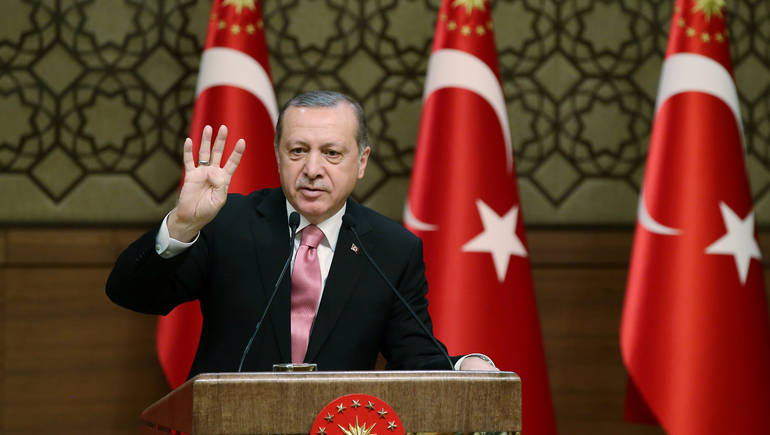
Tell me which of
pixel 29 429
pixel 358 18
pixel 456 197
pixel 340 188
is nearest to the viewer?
pixel 340 188

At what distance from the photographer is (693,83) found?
306cm

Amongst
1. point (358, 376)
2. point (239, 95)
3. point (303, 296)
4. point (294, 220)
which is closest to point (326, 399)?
point (358, 376)

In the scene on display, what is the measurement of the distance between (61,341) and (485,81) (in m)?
2.01

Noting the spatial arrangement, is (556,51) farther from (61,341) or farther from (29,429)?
(29,429)

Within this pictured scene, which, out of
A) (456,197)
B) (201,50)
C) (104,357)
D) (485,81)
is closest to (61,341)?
(104,357)

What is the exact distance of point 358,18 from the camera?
3.51 metres

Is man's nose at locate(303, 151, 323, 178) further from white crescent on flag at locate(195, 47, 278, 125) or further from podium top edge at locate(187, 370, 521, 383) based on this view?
white crescent on flag at locate(195, 47, 278, 125)

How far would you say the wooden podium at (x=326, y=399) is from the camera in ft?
4.16

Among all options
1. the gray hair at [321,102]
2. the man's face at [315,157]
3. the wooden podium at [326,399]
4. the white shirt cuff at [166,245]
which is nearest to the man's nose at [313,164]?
the man's face at [315,157]

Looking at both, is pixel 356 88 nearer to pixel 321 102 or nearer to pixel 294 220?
pixel 321 102

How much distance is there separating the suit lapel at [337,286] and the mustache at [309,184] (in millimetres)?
118

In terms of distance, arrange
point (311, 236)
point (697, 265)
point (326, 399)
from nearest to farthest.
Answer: point (326, 399) < point (311, 236) < point (697, 265)

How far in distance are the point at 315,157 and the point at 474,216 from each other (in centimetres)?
118

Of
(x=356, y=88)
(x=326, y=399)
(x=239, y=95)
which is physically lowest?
(x=326, y=399)
